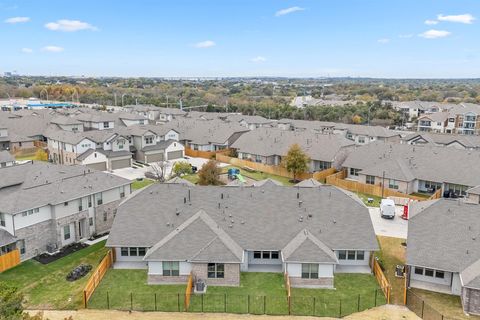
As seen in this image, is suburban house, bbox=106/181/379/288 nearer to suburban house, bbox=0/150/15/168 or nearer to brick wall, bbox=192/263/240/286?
brick wall, bbox=192/263/240/286

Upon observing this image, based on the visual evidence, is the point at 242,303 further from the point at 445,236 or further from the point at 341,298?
the point at 445,236

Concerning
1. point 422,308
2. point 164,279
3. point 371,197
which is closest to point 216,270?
point 164,279

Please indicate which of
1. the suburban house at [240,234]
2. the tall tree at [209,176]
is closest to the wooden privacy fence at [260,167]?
the tall tree at [209,176]

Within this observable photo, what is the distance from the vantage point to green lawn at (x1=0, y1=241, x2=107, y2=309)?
2642cm

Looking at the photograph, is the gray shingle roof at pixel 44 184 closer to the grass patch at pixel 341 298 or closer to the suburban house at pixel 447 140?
the grass patch at pixel 341 298

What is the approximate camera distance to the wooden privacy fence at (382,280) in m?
26.9

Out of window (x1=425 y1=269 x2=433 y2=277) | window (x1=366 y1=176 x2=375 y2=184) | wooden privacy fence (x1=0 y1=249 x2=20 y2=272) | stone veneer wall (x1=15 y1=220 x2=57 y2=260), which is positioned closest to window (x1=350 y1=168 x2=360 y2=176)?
window (x1=366 y1=176 x2=375 y2=184)

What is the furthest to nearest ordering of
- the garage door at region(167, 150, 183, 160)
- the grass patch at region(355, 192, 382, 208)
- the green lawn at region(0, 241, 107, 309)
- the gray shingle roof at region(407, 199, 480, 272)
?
the garage door at region(167, 150, 183, 160), the grass patch at region(355, 192, 382, 208), the gray shingle roof at region(407, 199, 480, 272), the green lawn at region(0, 241, 107, 309)

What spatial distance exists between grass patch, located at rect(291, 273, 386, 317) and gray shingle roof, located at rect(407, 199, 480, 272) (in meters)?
3.31

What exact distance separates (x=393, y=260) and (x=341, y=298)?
26.4 ft

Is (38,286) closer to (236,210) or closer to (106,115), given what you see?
(236,210)

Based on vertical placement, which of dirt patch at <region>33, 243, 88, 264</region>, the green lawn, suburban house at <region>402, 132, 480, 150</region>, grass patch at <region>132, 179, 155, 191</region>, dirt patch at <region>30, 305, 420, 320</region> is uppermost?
suburban house at <region>402, 132, 480, 150</region>

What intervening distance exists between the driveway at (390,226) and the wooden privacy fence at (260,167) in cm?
1595

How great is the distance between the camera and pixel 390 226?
40438 mm
